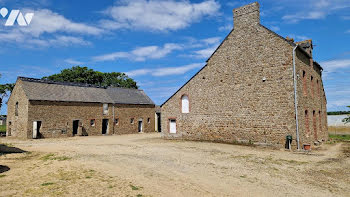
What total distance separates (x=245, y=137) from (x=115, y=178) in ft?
42.0

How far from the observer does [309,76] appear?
19734 mm

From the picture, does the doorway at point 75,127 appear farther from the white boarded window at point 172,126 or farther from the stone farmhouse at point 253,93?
the stone farmhouse at point 253,93

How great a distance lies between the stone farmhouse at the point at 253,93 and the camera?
53.6 ft

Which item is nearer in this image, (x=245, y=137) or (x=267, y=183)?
(x=267, y=183)

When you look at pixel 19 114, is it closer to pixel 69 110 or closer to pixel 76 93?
pixel 69 110

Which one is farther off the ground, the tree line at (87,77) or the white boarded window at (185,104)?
the tree line at (87,77)

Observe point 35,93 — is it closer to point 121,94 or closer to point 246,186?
point 121,94

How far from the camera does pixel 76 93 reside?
31.5m

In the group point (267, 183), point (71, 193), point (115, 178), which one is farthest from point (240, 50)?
point (71, 193)

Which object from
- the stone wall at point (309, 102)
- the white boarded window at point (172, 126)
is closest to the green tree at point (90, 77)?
the white boarded window at point (172, 126)

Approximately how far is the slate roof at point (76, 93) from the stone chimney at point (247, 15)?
22.5m

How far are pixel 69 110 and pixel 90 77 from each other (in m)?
26.9

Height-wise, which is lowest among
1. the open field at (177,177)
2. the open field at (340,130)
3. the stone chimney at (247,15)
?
the open field at (340,130)

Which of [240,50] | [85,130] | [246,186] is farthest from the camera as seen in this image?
[85,130]
